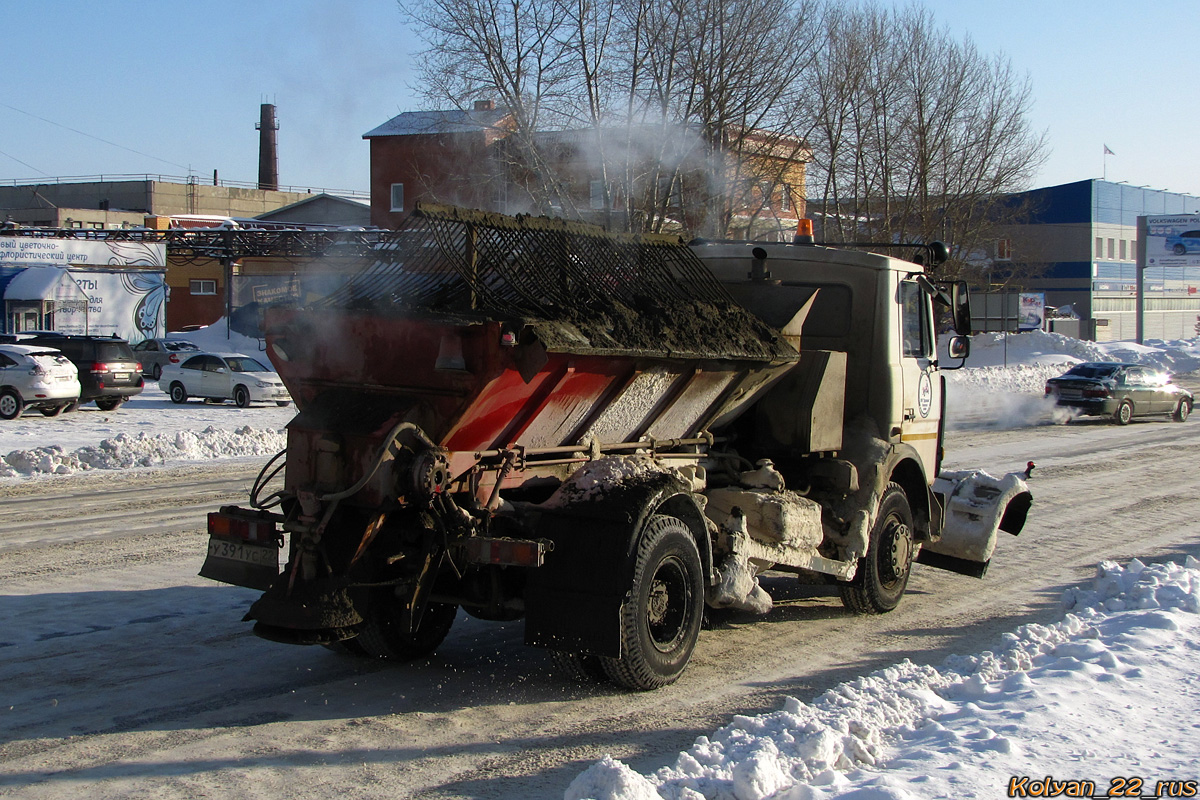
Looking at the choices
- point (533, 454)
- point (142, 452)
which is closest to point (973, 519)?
point (533, 454)

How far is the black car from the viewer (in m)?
24.9

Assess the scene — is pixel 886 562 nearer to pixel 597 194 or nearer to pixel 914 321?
pixel 914 321

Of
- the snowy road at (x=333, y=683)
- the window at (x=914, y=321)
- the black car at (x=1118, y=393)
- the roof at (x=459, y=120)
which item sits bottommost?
the snowy road at (x=333, y=683)

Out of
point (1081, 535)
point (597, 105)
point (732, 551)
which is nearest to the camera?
point (732, 551)

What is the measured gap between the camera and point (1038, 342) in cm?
4584

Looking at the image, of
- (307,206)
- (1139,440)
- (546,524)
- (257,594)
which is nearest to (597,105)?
(1139,440)

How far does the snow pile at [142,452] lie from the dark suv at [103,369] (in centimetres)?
751

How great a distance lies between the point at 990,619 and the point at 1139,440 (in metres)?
15.3

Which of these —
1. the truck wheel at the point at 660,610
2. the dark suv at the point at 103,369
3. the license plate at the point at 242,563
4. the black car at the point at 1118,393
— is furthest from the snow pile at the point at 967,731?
the dark suv at the point at 103,369

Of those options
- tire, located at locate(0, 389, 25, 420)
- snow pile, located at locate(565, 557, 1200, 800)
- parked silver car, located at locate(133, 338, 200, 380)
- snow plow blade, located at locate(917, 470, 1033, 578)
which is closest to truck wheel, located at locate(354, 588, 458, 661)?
snow pile, located at locate(565, 557, 1200, 800)

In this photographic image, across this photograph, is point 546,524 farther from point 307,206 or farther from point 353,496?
point 307,206

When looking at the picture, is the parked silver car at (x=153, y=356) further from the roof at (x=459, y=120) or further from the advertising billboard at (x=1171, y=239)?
the advertising billboard at (x=1171, y=239)

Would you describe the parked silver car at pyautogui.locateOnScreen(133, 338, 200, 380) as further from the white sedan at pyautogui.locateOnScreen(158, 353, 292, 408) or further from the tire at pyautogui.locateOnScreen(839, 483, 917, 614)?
the tire at pyautogui.locateOnScreen(839, 483, 917, 614)

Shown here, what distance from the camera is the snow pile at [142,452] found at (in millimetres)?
14836
